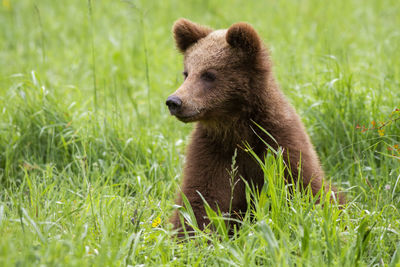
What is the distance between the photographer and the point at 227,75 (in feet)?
13.9

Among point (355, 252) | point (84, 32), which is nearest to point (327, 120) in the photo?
point (355, 252)

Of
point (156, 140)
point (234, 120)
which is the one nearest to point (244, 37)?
point (234, 120)

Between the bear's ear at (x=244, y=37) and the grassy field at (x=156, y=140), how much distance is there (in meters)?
1.02

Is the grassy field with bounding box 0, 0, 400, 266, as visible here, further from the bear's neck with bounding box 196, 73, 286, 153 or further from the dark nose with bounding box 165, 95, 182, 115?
the dark nose with bounding box 165, 95, 182, 115

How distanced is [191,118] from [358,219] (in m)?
1.38

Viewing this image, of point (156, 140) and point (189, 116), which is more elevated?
point (189, 116)

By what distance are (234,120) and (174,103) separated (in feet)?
1.82

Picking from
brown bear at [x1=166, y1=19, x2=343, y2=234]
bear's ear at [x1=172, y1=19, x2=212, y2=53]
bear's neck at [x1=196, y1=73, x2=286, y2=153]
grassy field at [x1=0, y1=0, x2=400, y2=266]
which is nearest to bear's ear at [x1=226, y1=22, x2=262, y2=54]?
brown bear at [x1=166, y1=19, x2=343, y2=234]

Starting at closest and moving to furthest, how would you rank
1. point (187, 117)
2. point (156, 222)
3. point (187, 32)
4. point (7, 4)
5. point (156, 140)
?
1. point (156, 222)
2. point (187, 117)
3. point (187, 32)
4. point (156, 140)
5. point (7, 4)

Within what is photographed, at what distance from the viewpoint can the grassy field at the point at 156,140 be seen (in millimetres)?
3180

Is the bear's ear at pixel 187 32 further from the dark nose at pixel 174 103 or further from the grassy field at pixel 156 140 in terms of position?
the dark nose at pixel 174 103

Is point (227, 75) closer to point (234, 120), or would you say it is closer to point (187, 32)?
point (234, 120)

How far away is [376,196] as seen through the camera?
13.8 feet

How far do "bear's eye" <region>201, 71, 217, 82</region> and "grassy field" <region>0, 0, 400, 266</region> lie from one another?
36.1 inches
